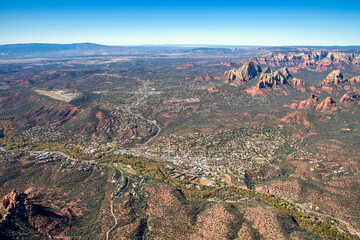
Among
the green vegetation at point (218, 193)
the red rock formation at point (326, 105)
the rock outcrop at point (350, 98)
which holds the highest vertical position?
the rock outcrop at point (350, 98)

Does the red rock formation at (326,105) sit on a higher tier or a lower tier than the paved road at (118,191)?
higher

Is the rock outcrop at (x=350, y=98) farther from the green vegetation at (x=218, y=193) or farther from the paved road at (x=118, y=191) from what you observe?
the paved road at (x=118, y=191)

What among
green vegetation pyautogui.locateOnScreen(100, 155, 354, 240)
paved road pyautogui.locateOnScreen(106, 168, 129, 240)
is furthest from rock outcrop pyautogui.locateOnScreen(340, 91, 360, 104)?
paved road pyautogui.locateOnScreen(106, 168, 129, 240)

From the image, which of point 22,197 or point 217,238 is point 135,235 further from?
point 22,197

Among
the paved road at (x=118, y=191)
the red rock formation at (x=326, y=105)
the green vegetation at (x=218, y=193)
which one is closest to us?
the green vegetation at (x=218, y=193)

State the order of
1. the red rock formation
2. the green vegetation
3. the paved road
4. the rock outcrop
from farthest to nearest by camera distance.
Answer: the rock outcrop
the red rock formation
the paved road
the green vegetation

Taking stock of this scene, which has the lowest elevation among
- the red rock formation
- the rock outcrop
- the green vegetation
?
the green vegetation

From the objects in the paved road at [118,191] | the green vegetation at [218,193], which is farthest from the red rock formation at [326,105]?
the paved road at [118,191]

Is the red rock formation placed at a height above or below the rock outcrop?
below

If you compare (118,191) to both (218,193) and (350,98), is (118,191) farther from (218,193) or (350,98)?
(350,98)

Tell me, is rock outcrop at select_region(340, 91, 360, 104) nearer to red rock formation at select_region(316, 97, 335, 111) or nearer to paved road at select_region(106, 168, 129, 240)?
red rock formation at select_region(316, 97, 335, 111)

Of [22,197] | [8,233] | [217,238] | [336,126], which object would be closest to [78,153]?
[22,197]
